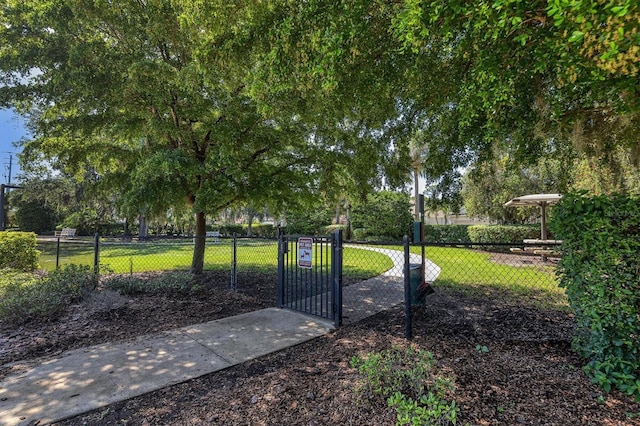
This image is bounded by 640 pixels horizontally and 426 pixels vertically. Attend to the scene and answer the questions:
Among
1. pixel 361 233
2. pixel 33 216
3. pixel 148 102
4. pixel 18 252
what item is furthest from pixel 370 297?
pixel 33 216

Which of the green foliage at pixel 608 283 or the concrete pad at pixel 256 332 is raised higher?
the green foliage at pixel 608 283

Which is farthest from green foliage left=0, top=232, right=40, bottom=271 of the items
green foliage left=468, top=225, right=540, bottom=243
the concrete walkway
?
green foliage left=468, top=225, right=540, bottom=243

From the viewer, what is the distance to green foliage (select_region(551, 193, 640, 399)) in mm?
2600

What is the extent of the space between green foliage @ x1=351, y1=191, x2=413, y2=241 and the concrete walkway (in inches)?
581

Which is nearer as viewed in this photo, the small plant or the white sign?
the small plant

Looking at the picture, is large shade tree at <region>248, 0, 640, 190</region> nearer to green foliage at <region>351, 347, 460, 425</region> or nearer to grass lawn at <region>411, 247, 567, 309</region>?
grass lawn at <region>411, 247, 567, 309</region>

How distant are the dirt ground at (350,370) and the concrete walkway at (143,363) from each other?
19cm

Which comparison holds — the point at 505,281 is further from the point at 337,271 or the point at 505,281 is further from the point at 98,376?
the point at 98,376

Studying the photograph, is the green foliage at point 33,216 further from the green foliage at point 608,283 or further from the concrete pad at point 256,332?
the green foliage at point 608,283

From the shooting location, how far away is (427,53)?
14.6ft

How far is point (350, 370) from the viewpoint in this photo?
10.2ft

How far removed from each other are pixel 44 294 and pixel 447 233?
18890 millimetres

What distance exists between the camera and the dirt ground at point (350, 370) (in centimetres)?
238

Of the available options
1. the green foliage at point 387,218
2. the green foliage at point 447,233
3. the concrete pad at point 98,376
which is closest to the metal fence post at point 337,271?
the concrete pad at point 98,376
